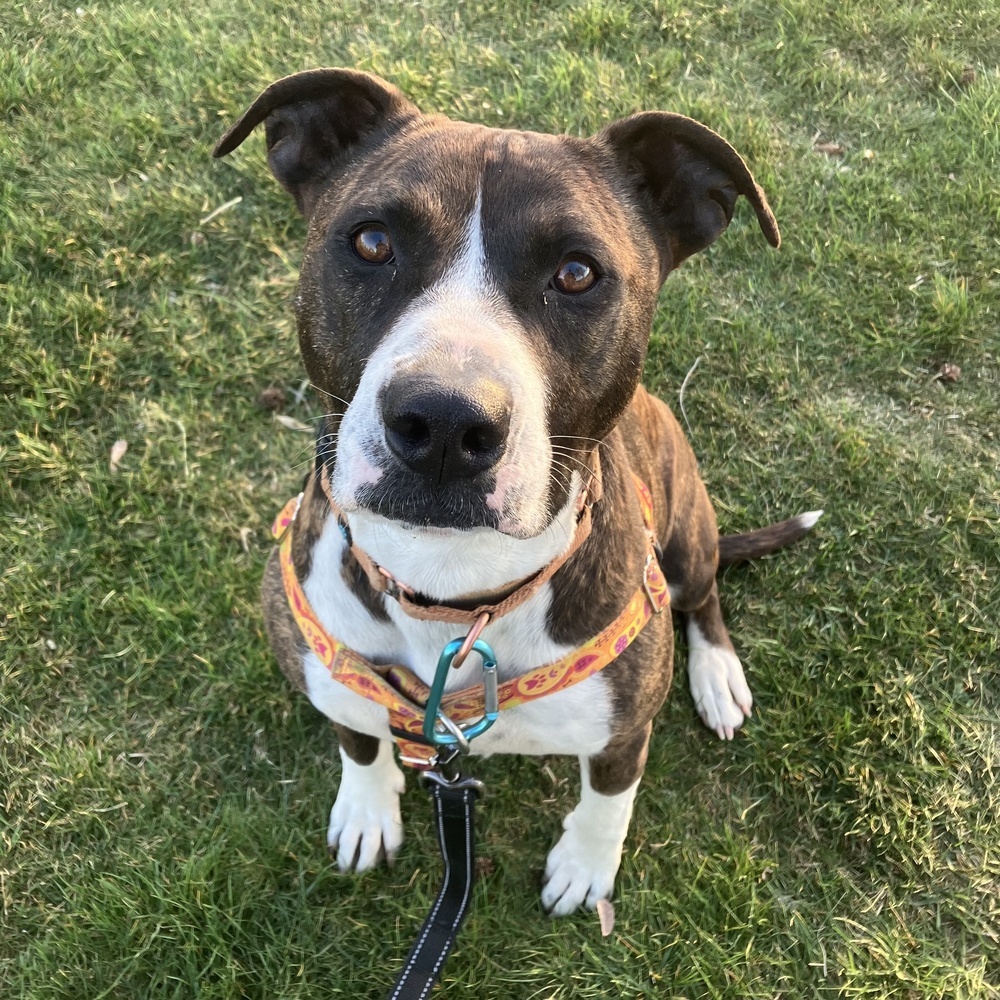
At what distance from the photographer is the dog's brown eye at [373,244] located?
2.06 m

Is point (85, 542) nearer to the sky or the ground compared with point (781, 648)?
nearer to the sky

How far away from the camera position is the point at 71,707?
3.63m

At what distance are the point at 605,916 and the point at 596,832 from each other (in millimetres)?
390

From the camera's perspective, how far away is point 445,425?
1.71m

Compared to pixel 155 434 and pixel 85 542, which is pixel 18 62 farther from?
pixel 85 542

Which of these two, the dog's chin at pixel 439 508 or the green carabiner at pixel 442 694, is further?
the green carabiner at pixel 442 694

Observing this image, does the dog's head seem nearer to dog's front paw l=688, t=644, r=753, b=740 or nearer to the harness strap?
the harness strap

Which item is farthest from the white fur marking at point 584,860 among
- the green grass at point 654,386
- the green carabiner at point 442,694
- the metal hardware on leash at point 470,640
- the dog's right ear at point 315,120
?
the dog's right ear at point 315,120

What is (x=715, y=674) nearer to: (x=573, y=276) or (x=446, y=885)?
(x=446, y=885)

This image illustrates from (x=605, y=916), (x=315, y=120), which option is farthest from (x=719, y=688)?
(x=315, y=120)

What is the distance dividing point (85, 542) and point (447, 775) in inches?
85.2

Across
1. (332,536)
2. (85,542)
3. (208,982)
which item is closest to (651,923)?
Result: (208,982)

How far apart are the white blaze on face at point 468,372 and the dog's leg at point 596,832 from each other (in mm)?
1175

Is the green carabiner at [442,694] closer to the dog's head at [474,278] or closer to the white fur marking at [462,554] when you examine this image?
the white fur marking at [462,554]
